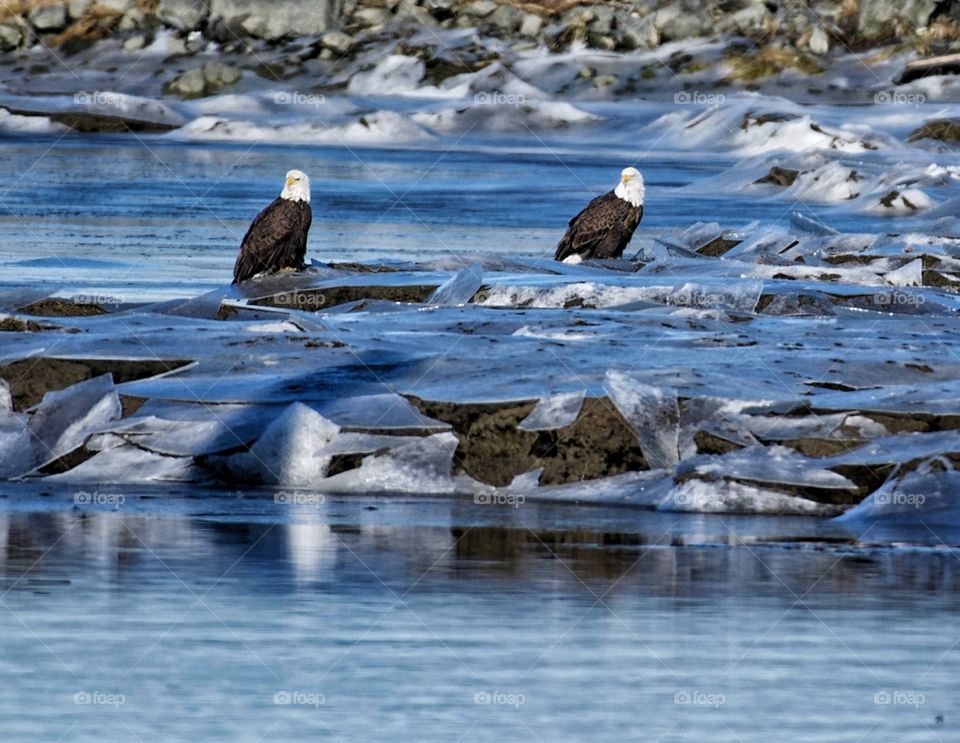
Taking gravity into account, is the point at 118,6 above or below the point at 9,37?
above

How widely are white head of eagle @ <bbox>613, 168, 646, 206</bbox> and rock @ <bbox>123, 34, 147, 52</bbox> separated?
31.9 metres

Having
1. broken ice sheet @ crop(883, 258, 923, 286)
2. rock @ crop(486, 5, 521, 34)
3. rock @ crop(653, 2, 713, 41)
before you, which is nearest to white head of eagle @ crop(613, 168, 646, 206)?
broken ice sheet @ crop(883, 258, 923, 286)

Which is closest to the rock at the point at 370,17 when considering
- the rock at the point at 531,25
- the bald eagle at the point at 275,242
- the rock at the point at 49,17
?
the rock at the point at 531,25

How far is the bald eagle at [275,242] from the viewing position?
15797 mm

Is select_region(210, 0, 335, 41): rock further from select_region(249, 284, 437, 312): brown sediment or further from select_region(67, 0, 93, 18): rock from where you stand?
select_region(249, 284, 437, 312): brown sediment

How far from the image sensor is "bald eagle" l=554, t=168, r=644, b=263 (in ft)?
56.9

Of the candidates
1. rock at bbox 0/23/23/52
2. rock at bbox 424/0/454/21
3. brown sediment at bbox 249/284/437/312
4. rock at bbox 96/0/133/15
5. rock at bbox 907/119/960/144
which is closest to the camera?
brown sediment at bbox 249/284/437/312

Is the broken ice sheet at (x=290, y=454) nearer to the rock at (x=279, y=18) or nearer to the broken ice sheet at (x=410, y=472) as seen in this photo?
the broken ice sheet at (x=410, y=472)

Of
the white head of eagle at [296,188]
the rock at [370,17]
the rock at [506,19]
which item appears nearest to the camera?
the white head of eagle at [296,188]

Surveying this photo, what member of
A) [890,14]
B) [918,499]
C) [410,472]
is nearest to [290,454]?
[410,472]

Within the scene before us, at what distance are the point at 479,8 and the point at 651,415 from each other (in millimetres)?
39866

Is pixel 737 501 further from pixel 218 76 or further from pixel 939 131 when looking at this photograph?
pixel 218 76

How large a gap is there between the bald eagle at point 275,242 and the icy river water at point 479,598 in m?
1.94

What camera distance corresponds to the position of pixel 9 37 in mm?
50844
